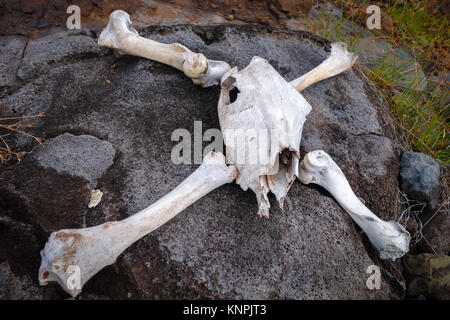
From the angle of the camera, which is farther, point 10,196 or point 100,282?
point 10,196

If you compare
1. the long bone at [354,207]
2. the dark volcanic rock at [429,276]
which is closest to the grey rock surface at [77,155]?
the long bone at [354,207]

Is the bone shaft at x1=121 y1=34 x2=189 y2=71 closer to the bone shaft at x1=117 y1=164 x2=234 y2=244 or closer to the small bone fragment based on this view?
the bone shaft at x1=117 y1=164 x2=234 y2=244

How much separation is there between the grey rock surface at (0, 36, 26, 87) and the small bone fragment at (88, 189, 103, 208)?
111 cm

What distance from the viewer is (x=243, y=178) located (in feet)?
6.18

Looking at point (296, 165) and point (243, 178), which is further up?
point (296, 165)

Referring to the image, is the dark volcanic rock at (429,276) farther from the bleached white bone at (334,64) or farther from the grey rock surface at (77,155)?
the grey rock surface at (77,155)

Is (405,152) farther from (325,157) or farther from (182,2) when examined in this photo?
(182,2)

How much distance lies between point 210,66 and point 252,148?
0.71 m

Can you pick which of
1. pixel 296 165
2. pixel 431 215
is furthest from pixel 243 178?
pixel 431 215

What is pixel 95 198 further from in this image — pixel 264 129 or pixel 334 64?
pixel 334 64

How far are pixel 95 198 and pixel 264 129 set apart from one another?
94cm

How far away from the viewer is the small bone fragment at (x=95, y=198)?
6.07 feet

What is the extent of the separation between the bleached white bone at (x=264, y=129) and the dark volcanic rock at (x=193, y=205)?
17cm

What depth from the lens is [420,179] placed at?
93.5 inches
